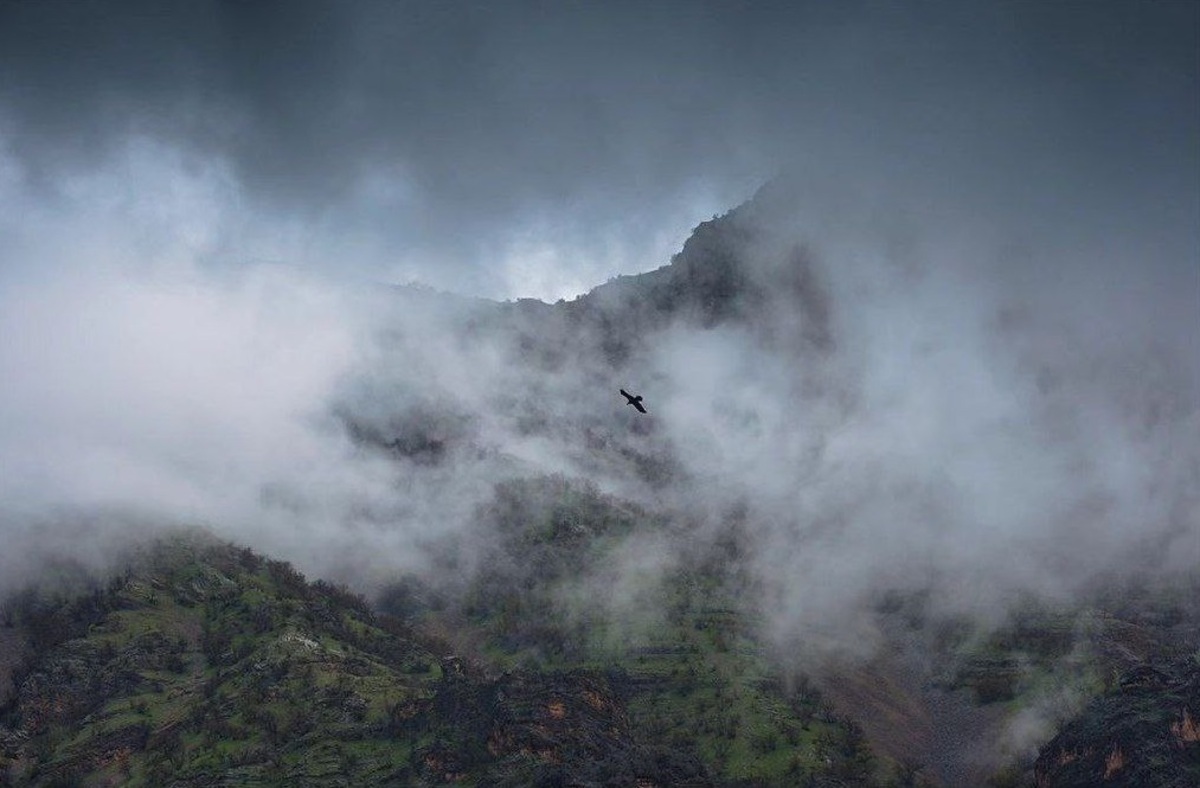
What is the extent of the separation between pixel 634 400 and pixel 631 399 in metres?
3.28

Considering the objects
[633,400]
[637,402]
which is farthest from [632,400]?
[637,402]

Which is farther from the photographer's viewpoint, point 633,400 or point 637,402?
point 637,402

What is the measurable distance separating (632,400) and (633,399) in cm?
664

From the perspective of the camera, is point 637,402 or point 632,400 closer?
point 632,400

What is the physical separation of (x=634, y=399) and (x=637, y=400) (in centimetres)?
157

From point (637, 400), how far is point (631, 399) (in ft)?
3.78

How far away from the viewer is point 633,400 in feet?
548

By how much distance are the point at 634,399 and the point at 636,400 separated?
3.46 feet

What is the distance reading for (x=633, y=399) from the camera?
174m

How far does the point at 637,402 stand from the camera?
178500 millimetres

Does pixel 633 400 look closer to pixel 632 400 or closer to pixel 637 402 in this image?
pixel 632 400

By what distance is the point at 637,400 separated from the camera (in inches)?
6752

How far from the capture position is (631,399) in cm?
17212

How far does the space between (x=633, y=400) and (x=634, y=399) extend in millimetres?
6012
